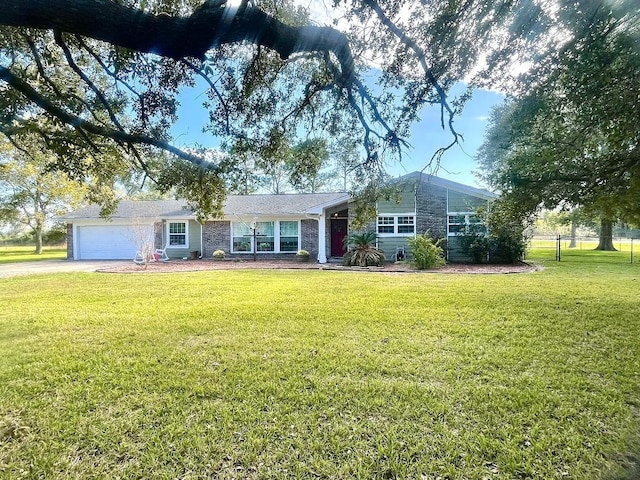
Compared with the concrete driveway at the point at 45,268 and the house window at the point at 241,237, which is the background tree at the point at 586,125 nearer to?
the house window at the point at 241,237

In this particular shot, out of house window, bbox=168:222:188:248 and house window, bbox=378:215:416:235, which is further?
house window, bbox=168:222:188:248

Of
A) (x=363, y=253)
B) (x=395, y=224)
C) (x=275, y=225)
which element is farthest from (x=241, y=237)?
(x=395, y=224)

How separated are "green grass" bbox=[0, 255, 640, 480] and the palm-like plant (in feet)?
26.8

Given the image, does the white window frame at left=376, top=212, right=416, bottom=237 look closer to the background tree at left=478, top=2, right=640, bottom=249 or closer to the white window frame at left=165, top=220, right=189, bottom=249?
the background tree at left=478, top=2, right=640, bottom=249

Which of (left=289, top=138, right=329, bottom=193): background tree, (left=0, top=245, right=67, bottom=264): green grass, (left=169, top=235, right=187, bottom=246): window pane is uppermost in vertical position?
(left=289, top=138, right=329, bottom=193): background tree

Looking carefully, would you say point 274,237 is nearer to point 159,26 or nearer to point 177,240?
point 177,240

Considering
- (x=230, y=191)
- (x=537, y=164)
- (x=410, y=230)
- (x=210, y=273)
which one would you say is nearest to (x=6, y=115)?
(x=230, y=191)

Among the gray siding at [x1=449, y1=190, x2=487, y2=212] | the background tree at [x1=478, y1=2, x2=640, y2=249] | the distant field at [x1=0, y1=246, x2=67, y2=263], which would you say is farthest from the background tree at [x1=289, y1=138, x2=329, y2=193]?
the distant field at [x1=0, y1=246, x2=67, y2=263]

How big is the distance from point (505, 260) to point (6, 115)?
1774 cm

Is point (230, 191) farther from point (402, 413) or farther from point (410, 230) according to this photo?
point (410, 230)

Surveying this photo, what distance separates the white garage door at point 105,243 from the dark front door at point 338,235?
1170 centimetres

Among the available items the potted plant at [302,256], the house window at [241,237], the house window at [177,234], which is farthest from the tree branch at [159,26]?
the house window at [177,234]

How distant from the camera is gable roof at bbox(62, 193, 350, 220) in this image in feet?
66.0

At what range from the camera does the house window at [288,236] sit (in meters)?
20.3
